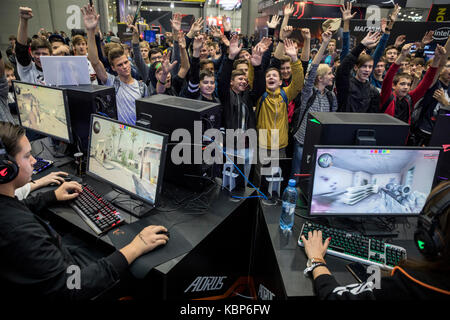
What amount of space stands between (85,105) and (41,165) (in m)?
0.55

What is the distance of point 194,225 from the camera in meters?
1.46

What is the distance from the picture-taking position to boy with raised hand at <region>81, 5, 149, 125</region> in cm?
261

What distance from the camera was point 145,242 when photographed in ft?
4.12

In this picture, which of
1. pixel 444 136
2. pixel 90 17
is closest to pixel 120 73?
pixel 90 17

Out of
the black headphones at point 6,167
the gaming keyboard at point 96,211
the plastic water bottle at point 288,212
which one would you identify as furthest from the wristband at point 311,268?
the black headphones at point 6,167

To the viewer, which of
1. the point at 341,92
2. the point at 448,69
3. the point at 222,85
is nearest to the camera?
the point at 222,85

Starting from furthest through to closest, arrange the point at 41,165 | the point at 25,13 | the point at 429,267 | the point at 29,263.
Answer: the point at 25,13
the point at 41,165
the point at 29,263
the point at 429,267

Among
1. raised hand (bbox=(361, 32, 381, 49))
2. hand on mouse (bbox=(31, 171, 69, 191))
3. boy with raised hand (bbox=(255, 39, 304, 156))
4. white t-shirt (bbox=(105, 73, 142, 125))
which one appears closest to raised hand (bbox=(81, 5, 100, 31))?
white t-shirt (bbox=(105, 73, 142, 125))

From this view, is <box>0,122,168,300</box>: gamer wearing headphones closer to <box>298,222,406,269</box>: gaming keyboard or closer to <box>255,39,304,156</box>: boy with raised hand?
<box>298,222,406,269</box>: gaming keyboard

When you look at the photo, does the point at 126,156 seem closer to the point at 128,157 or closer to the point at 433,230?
the point at 128,157

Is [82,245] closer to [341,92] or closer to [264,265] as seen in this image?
[264,265]
